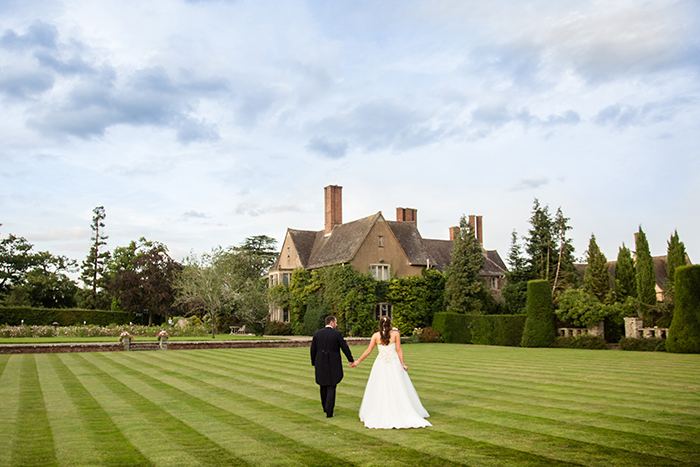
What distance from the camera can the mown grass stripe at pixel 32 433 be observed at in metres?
6.34

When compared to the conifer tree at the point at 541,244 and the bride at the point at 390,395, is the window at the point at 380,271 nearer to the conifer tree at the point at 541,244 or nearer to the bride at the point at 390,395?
the conifer tree at the point at 541,244

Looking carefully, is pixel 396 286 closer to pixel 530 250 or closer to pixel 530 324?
pixel 530 250

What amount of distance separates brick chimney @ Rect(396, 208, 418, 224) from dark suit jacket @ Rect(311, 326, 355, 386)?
1593 inches

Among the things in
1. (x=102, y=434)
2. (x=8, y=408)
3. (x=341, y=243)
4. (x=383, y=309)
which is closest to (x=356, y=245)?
(x=341, y=243)

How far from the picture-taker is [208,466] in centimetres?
594

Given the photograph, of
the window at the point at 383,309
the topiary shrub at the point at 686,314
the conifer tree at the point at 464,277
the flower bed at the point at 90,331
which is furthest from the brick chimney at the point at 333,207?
the topiary shrub at the point at 686,314

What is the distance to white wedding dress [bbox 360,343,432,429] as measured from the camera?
7.98 m

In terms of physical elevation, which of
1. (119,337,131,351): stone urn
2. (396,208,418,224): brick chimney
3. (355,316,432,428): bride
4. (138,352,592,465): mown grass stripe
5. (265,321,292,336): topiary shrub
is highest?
(396,208,418,224): brick chimney

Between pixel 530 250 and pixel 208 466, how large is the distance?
1349 inches

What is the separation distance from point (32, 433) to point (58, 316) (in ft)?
142

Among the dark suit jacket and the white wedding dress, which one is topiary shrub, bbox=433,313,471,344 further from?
the white wedding dress

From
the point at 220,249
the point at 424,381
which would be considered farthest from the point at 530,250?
the point at 424,381

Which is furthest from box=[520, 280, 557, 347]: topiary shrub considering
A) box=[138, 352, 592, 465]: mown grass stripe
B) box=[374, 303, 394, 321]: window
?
box=[138, 352, 592, 465]: mown grass stripe

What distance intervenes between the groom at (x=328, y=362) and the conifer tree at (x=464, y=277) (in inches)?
1148
